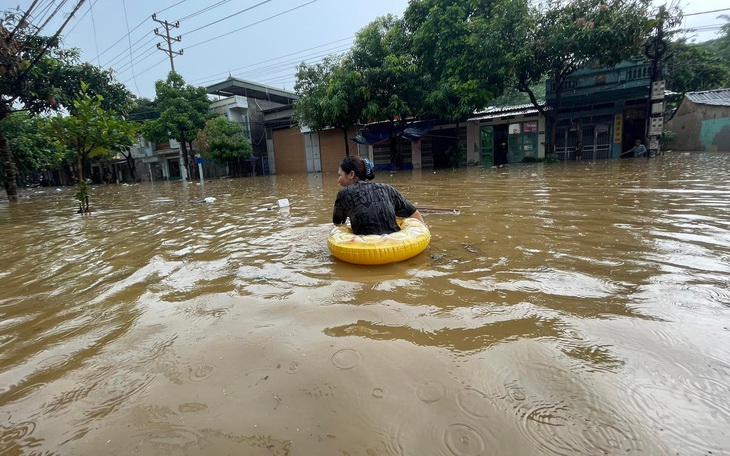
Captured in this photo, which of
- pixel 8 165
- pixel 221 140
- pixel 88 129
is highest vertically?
pixel 221 140

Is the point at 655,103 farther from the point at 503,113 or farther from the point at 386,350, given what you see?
the point at 386,350

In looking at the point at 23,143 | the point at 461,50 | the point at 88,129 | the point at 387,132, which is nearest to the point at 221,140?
the point at 23,143

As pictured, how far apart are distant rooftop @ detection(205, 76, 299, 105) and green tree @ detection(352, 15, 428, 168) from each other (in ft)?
44.6

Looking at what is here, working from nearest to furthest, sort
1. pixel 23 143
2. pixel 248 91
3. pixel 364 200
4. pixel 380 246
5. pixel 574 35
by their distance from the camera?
pixel 380 246
pixel 364 200
pixel 574 35
pixel 23 143
pixel 248 91

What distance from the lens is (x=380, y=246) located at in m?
3.63

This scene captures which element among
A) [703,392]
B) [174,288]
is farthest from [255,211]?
[703,392]

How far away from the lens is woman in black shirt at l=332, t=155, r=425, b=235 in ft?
13.1

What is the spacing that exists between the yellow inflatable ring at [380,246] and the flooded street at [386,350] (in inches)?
4.5

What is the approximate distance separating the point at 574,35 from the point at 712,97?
471 inches

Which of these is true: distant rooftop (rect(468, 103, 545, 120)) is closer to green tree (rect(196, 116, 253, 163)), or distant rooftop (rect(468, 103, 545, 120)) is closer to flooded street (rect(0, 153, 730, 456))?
green tree (rect(196, 116, 253, 163))

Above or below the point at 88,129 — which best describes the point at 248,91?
above

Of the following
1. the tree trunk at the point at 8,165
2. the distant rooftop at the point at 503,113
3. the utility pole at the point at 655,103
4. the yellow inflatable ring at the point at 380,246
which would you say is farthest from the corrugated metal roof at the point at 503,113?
the tree trunk at the point at 8,165

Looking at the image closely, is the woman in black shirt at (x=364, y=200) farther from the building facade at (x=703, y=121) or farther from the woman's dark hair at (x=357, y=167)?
the building facade at (x=703, y=121)

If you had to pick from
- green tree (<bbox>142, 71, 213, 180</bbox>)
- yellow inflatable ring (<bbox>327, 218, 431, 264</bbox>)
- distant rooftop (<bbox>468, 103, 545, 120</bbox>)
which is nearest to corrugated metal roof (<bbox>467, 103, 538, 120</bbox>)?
distant rooftop (<bbox>468, 103, 545, 120</bbox>)
